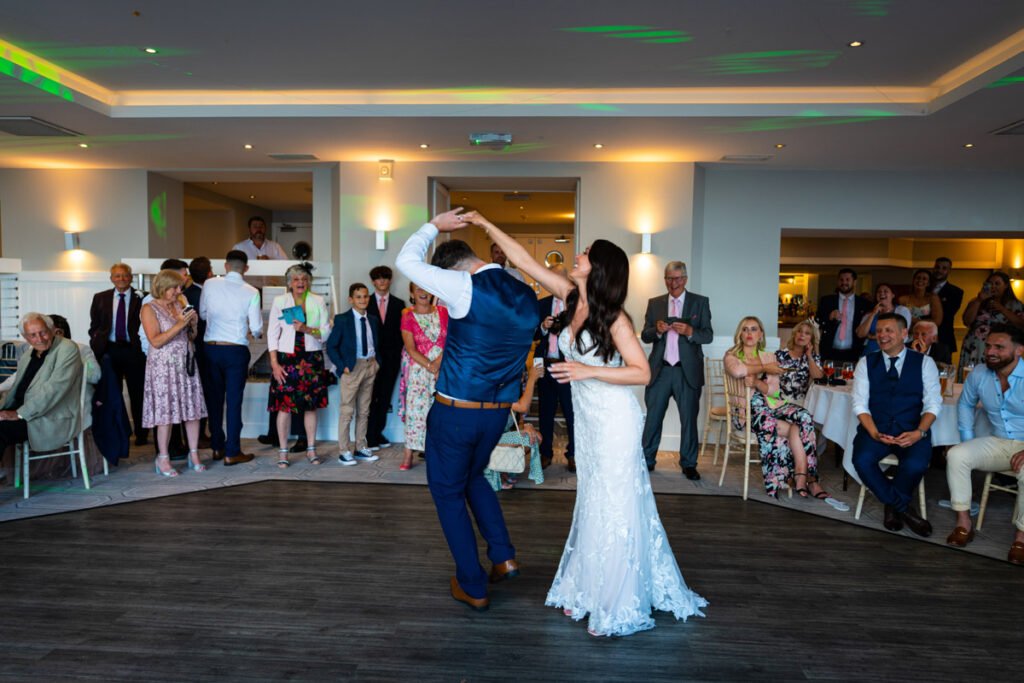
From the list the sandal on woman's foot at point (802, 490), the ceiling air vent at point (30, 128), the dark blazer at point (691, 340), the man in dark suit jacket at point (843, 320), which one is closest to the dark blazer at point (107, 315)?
the ceiling air vent at point (30, 128)

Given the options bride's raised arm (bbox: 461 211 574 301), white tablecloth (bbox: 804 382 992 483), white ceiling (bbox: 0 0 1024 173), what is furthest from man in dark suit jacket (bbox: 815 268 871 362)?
bride's raised arm (bbox: 461 211 574 301)

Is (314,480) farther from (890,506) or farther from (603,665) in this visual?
(890,506)

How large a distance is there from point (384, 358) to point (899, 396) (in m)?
4.37

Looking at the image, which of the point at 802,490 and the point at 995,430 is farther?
the point at 802,490

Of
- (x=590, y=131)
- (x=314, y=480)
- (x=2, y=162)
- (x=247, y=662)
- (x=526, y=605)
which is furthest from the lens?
(x=2, y=162)

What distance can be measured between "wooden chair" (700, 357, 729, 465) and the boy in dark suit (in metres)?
3.04

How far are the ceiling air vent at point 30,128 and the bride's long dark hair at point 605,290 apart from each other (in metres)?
6.08

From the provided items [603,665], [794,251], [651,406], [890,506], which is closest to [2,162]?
[651,406]

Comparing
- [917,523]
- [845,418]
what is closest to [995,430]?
[917,523]

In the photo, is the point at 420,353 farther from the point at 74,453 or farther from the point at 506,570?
the point at 74,453

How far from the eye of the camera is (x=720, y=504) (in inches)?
196

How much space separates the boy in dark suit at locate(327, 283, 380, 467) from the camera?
593 cm

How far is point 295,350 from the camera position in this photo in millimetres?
5836

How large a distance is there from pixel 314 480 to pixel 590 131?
4029 millimetres
